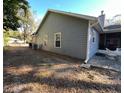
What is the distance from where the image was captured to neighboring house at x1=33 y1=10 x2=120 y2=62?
7.16 meters

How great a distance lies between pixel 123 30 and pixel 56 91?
208 centimetres

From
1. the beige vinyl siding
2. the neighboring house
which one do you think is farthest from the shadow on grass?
the beige vinyl siding

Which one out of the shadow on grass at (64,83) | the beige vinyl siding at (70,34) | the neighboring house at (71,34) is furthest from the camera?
the beige vinyl siding at (70,34)

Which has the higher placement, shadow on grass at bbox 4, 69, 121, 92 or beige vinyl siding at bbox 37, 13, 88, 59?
beige vinyl siding at bbox 37, 13, 88, 59

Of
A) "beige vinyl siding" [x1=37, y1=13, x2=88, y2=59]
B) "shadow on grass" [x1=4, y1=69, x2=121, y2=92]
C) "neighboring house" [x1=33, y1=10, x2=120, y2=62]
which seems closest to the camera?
"shadow on grass" [x1=4, y1=69, x2=121, y2=92]

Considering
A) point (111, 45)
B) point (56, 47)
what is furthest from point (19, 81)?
point (111, 45)

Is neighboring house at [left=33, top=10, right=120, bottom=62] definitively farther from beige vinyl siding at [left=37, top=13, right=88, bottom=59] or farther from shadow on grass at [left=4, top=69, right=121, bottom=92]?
shadow on grass at [left=4, top=69, right=121, bottom=92]

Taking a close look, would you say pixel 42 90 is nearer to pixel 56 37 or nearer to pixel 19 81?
pixel 19 81

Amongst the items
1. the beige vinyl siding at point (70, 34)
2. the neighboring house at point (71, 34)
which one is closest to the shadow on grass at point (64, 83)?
the neighboring house at point (71, 34)

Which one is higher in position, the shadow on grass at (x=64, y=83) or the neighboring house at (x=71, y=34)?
the neighboring house at (x=71, y=34)

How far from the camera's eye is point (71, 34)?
8.22m

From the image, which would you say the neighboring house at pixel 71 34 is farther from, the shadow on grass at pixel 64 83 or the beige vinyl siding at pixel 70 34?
the shadow on grass at pixel 64 83

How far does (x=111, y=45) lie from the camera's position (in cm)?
1287

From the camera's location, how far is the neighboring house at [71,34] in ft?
23.5
